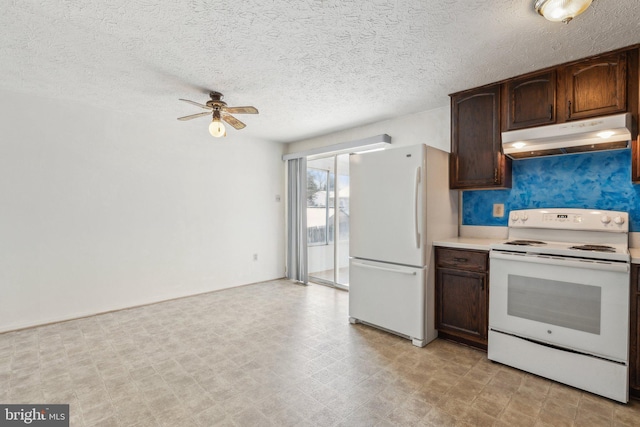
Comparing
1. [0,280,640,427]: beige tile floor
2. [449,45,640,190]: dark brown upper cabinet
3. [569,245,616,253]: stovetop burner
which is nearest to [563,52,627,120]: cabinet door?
[449,45,640,190]: dark brown upper cabinet

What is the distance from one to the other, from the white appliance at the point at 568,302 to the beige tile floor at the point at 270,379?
0.16 m

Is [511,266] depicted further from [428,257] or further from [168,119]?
[168,119]

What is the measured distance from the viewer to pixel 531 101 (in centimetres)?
254

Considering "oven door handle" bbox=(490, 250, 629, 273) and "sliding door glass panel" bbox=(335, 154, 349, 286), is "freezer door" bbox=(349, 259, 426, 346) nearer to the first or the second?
"oven door handle" bbox=(490, 250, 629, 273)

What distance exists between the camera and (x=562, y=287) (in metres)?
2.14

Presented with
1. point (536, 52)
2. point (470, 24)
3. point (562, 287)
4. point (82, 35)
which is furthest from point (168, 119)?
point (562, 287)

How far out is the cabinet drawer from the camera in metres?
2.57

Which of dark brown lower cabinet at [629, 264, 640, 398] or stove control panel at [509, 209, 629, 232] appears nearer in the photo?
dark brown lower cabinet at [629, 264, 640, 398]

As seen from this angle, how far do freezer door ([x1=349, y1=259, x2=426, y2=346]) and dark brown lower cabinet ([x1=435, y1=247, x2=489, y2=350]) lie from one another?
10.1 inches

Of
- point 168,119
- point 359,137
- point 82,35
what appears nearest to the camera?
point 82,35

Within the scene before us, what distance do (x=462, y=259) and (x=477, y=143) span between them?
1.11 m

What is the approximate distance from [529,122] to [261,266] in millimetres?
4097

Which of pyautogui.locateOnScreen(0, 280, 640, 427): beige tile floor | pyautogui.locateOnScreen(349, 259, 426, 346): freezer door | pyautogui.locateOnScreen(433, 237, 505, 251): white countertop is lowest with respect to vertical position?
pyautogui.locateOnScreen(0, 280, 640, 427): beige tile floor

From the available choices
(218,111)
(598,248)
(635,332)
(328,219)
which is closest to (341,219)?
(328,219)
